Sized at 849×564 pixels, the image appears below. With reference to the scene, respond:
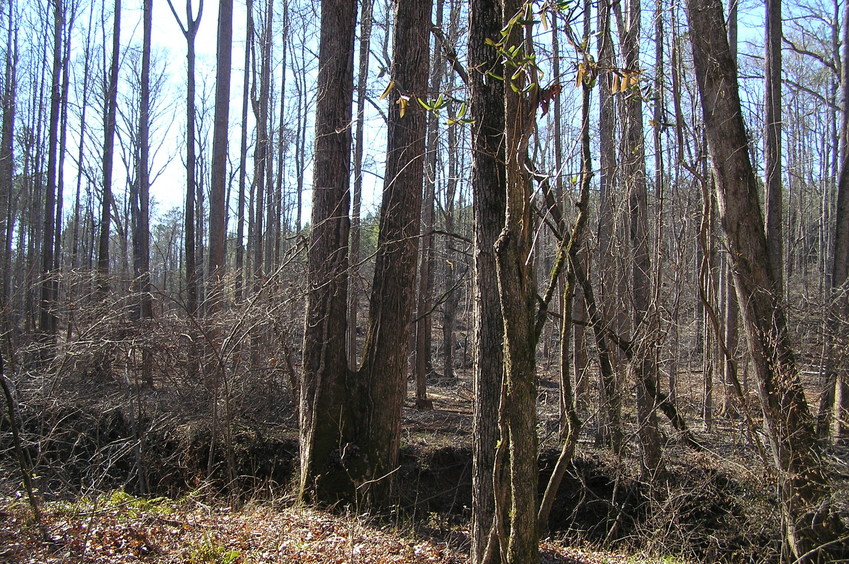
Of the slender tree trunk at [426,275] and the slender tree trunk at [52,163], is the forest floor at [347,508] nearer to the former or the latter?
the slender tree trunk at [426,275]

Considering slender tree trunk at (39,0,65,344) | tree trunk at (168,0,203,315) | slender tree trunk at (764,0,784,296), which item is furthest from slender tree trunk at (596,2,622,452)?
slender tree trunk at (39,0,65,344)

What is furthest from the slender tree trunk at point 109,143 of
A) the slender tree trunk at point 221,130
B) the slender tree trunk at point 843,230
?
the slender tree trunk at point 843,230

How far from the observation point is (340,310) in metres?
7.17

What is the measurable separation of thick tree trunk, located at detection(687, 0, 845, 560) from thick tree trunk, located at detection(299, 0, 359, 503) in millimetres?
4002

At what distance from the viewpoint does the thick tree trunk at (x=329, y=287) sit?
6781 millimetres

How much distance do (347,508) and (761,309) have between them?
4.87 metres

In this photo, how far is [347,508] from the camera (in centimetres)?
655

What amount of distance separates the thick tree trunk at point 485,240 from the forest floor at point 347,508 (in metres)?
1.73

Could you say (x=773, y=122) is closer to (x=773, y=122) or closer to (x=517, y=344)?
(x=773, y=122)

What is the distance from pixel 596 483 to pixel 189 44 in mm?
14516

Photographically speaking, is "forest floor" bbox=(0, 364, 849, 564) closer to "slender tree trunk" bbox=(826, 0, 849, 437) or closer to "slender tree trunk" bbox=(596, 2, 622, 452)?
"slender tree trunk" bbox=(596, 2, 622, 452)

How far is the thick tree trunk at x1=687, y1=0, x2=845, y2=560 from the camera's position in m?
5.29

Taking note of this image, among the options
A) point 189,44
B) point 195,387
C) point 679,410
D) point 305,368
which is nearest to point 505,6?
point 305,368

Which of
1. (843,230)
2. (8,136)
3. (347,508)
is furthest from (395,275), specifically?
(8,136)
